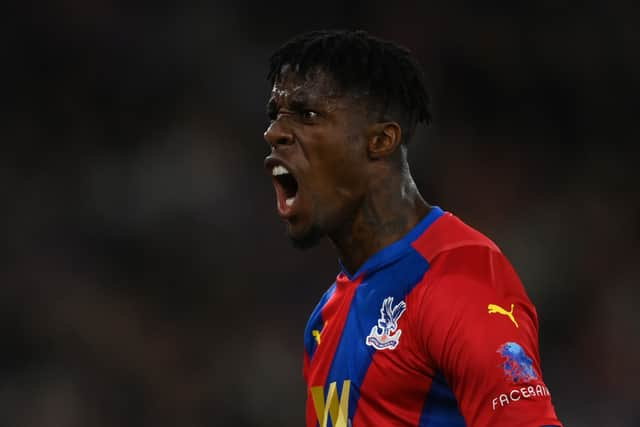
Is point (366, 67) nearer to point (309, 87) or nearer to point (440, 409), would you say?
point (309, 87)

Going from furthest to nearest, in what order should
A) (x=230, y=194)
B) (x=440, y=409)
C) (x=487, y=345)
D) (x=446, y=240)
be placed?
(x=230, y=194)
(x=446, y=240)
(x=440, y=409)
(x=487, y=345)

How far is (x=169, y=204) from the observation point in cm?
622

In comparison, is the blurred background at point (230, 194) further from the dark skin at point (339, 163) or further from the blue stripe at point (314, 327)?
the dark skin at point (339, 163)

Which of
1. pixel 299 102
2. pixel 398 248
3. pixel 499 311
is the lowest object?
pixel 499 311

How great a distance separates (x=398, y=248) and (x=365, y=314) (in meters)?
0.19

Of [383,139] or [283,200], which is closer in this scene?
[383,139]

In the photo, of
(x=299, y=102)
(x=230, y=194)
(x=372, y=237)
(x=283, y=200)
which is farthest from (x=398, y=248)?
(x=230, y=194)

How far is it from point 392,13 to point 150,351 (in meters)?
2.80

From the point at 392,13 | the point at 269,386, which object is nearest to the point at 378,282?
the point at 269,386

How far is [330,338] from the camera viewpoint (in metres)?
2.61

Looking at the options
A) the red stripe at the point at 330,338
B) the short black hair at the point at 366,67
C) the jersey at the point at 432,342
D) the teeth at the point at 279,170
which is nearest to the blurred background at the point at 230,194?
the red stripe at the point at 330,338

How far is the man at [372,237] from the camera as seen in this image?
221 centimetres

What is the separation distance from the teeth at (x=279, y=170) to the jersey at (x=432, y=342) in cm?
33

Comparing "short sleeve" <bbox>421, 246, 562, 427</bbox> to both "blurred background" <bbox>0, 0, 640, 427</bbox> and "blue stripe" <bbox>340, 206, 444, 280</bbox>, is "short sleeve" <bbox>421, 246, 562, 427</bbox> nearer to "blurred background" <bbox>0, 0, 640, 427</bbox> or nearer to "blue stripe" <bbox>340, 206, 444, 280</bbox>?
"blue stripe" <bbox>340, 206, 444, 280</bbox>
